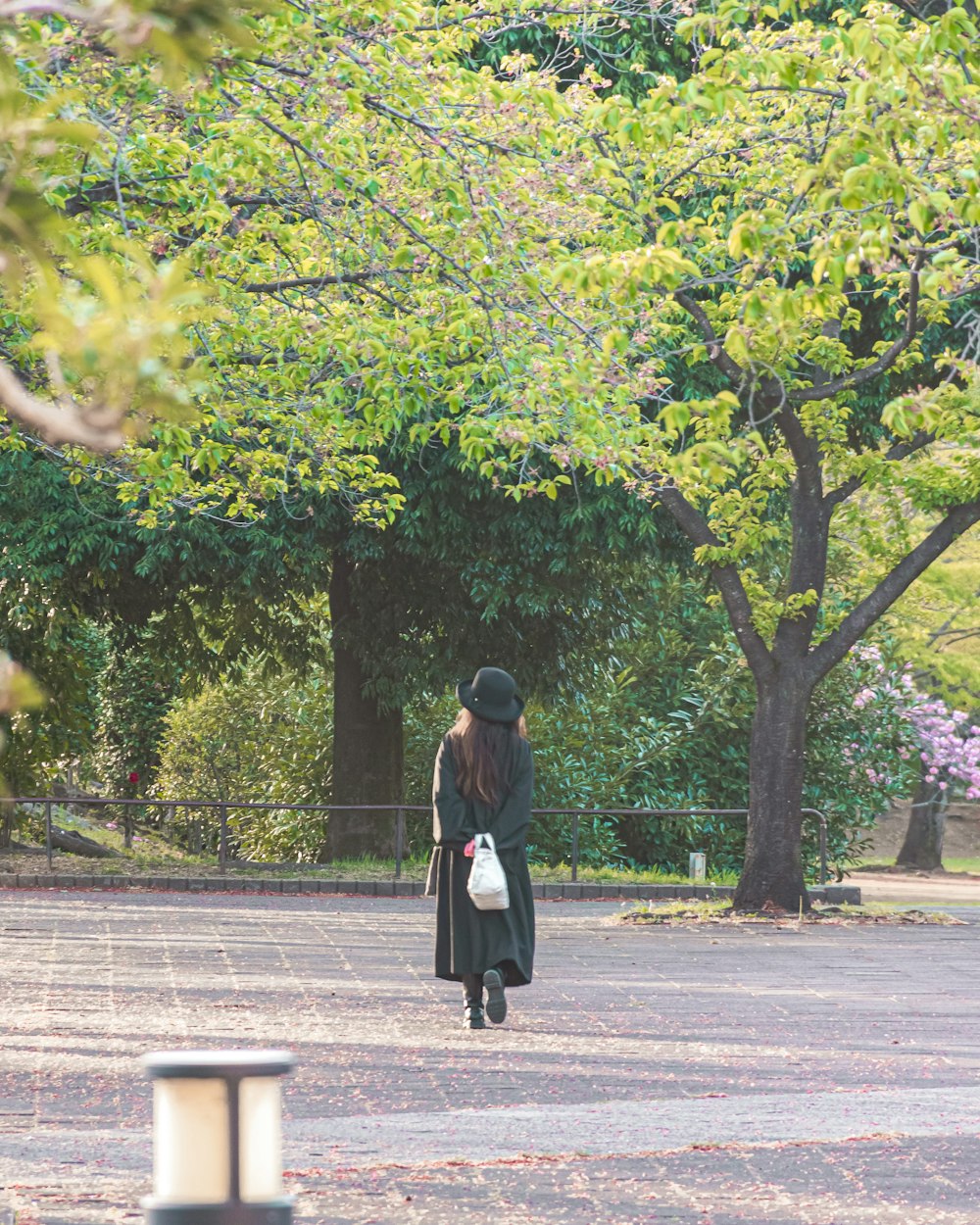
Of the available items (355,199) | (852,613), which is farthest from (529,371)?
(852,613)

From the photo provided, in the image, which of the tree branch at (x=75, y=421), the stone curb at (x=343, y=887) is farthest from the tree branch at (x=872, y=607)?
the tree branch at (x=75, y=421)

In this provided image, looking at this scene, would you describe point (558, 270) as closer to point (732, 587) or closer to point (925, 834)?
point (732, 587)

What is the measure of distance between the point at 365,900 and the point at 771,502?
6.71 m

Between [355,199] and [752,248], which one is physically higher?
[355,199]

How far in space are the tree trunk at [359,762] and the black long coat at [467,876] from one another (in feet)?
42.2

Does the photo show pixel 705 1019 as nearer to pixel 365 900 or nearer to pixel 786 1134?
pixel 786 1134

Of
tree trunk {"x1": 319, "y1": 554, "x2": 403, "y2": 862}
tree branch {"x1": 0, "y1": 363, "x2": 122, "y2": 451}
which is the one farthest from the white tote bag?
tree trunk {"x1": 319, "y1": 554, "x2": 403, "y2": 862}

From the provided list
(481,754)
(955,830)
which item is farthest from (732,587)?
(955,830)

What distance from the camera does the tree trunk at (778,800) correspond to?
56.4 feet

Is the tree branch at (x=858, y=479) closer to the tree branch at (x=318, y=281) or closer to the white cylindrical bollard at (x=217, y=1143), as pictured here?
the tree branch at (x=318, y=281)

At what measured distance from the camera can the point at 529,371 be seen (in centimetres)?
1066

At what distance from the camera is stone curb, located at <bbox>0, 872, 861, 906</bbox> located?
67.7ft

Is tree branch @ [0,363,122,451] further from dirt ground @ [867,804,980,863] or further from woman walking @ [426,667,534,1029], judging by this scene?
dirt ground @ [867,804,980,863]

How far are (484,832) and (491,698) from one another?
73cm
